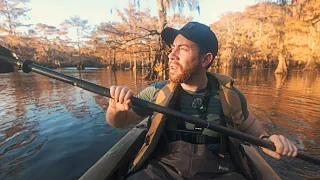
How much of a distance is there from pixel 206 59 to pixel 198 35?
1.05 feet

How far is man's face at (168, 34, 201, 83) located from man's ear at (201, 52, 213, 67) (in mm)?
123

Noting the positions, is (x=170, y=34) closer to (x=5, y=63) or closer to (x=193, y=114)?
(x=193, y=114)

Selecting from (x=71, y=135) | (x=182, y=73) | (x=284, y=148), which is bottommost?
(x=71, y=135)

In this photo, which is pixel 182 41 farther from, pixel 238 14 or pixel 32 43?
pixel 32 43

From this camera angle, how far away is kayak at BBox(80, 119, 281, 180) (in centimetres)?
218

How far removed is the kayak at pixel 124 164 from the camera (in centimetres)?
218

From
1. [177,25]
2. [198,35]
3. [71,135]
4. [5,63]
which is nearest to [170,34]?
[198,35]

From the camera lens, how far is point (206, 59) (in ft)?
7.79

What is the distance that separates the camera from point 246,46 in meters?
45.9

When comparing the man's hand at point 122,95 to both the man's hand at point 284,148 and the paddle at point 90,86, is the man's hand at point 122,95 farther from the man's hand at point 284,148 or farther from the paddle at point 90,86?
the man's hand at point 284,148

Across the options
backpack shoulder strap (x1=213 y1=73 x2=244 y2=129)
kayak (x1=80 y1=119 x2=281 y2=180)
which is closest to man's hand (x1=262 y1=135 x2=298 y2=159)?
backpack shoulder strap (x1=213 y1=73 x2=244 y2=129)

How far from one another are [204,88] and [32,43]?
61.8 m

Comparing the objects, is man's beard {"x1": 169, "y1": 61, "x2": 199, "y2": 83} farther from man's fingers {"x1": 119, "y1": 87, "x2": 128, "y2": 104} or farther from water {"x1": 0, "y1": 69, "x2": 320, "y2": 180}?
water {"x1": 0, "y1": 69, "x2": 320, "y2": 180}

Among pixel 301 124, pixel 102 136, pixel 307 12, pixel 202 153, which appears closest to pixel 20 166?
pixel 102 136
